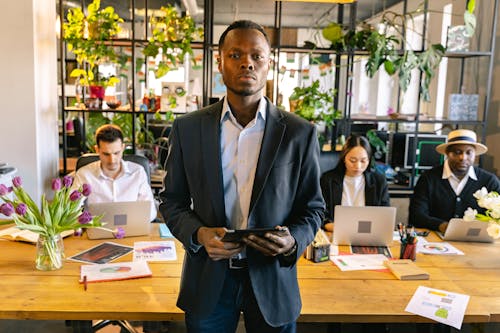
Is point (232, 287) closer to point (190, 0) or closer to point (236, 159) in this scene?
point (236, 159)

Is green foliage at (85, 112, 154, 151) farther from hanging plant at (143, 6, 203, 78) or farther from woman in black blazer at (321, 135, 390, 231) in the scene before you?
woman in black blazer at (321, 135, 390, 231)

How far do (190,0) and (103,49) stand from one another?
15.6 feet

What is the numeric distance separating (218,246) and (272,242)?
145mm

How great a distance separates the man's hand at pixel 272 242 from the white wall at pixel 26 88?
2911mm

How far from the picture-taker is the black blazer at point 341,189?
297 centimetres

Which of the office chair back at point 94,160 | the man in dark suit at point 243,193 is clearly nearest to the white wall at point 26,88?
the office chair back at point 94,160

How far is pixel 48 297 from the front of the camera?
173 centimetres

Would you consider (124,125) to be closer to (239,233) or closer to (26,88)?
(26,88)

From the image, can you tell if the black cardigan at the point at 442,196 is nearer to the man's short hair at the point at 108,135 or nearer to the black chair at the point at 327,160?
the black chair at the point at 327,160

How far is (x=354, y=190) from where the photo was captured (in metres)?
3.02

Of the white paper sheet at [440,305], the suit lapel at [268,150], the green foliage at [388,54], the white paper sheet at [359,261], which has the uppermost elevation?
the green foliage at [388,54]

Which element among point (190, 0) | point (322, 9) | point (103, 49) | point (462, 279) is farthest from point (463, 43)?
point (322, 9)

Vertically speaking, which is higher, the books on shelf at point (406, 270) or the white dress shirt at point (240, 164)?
the white dress shirt at point (240, 164)

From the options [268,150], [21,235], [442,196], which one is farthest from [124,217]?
[442,196]
